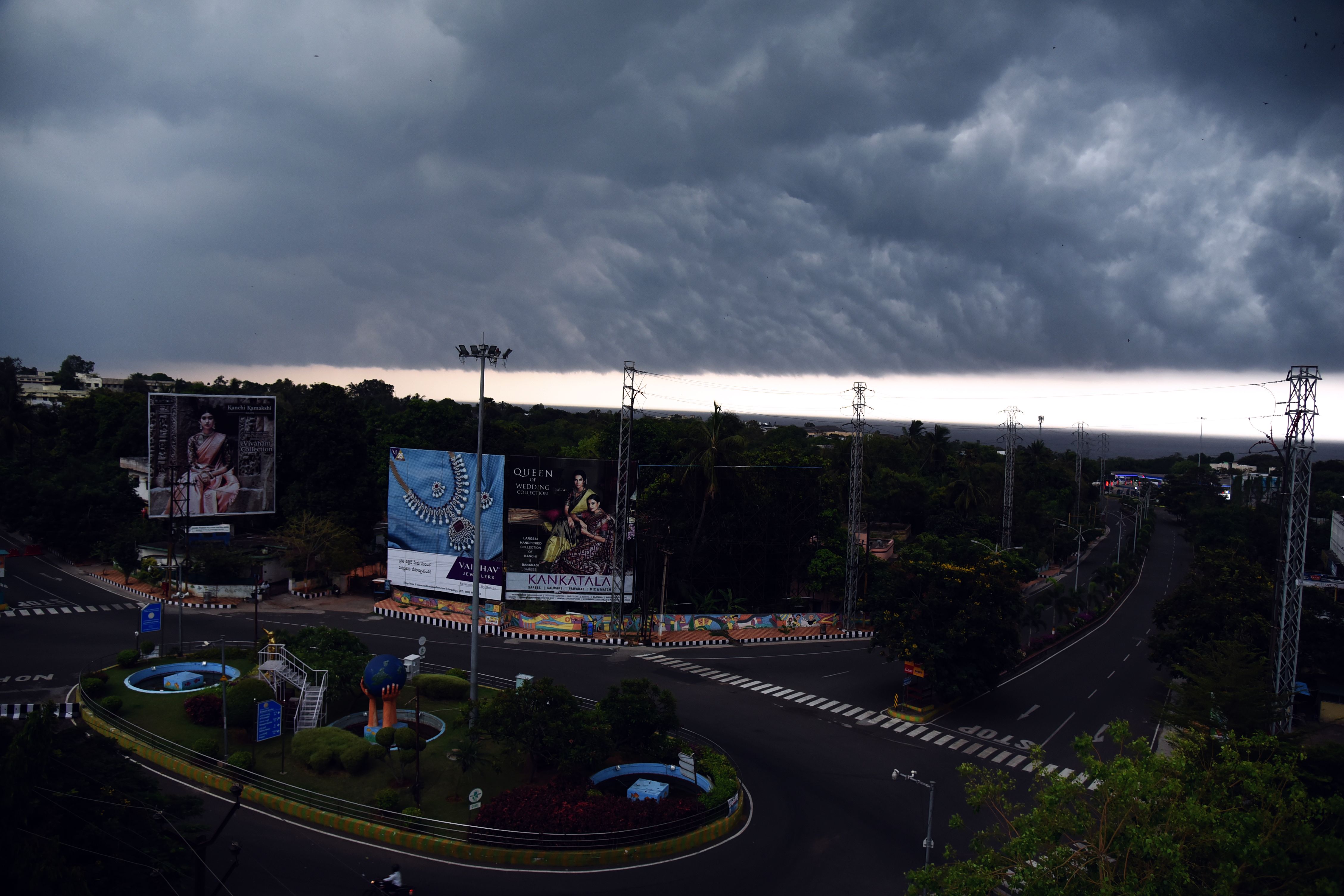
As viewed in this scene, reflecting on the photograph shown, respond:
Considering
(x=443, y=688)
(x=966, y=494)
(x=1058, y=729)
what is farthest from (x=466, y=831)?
(x=966, y=494)

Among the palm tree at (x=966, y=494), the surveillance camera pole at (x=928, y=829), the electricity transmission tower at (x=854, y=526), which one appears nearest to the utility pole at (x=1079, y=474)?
the palm tree at (x=966, y=494)

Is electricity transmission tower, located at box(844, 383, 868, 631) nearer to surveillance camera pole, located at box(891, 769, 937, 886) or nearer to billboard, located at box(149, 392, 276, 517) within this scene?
surveillance camera pole, located at box(891, 769, 937, 886)

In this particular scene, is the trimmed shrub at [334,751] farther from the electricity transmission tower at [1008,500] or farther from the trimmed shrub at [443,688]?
the electricity transmission tower at [1008,500]

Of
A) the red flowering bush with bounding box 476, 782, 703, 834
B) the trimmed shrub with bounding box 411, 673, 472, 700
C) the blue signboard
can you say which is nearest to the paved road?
the red flowering bush with bounding box 476, 782, 703, 834

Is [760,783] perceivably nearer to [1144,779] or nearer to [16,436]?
[1144,779]

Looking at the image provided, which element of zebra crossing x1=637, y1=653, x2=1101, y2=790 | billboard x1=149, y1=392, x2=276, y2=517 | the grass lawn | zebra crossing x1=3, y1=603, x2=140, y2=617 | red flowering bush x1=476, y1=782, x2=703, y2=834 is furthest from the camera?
billboard x1=149, y1=392, x2=276, y2=517

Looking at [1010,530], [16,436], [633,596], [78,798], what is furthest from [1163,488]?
[16,436]

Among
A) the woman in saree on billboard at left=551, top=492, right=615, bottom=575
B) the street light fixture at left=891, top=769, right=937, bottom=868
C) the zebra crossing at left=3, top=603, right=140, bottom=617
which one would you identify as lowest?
the zebra crossing at left=3, top=603, right=140, bottom=617

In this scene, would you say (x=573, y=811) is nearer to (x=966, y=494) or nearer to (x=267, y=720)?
(x=267, y=720)
